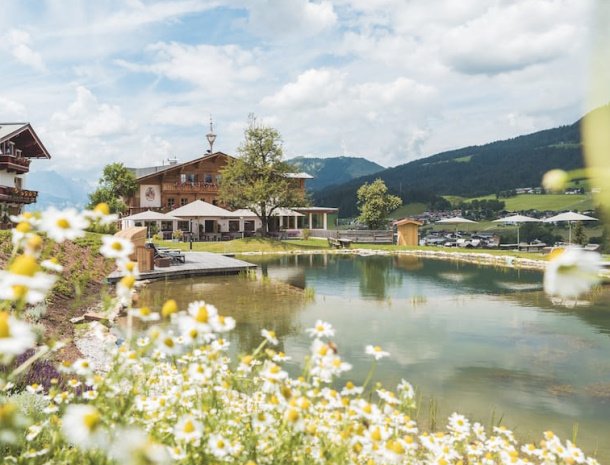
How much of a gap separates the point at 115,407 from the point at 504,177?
435ft

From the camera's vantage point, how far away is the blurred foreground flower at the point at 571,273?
75 cm

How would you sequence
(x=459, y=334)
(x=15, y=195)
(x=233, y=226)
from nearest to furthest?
(x=459, y=334) < (x=15, y=195) < (x=233, y=226)

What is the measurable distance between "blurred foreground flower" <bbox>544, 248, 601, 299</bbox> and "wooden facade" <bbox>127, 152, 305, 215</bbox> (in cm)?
5040

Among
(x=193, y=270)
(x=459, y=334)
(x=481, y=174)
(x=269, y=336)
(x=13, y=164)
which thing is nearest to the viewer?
(x=269, y=336)

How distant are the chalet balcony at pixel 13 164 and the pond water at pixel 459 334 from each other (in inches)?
834

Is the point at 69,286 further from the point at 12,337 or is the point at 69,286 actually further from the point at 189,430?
the point at 12,337

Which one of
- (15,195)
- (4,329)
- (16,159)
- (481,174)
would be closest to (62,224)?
(4,329)

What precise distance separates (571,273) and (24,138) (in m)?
42.4

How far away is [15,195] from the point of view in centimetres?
3334

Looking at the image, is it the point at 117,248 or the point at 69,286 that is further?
the point at 69,286

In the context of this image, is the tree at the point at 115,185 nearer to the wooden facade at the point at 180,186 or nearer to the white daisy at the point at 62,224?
the wooden facade at the point at 180,186

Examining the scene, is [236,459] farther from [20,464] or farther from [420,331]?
[420,331]

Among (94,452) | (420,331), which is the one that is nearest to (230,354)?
(420,331)

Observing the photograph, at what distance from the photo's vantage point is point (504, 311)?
542 inches
